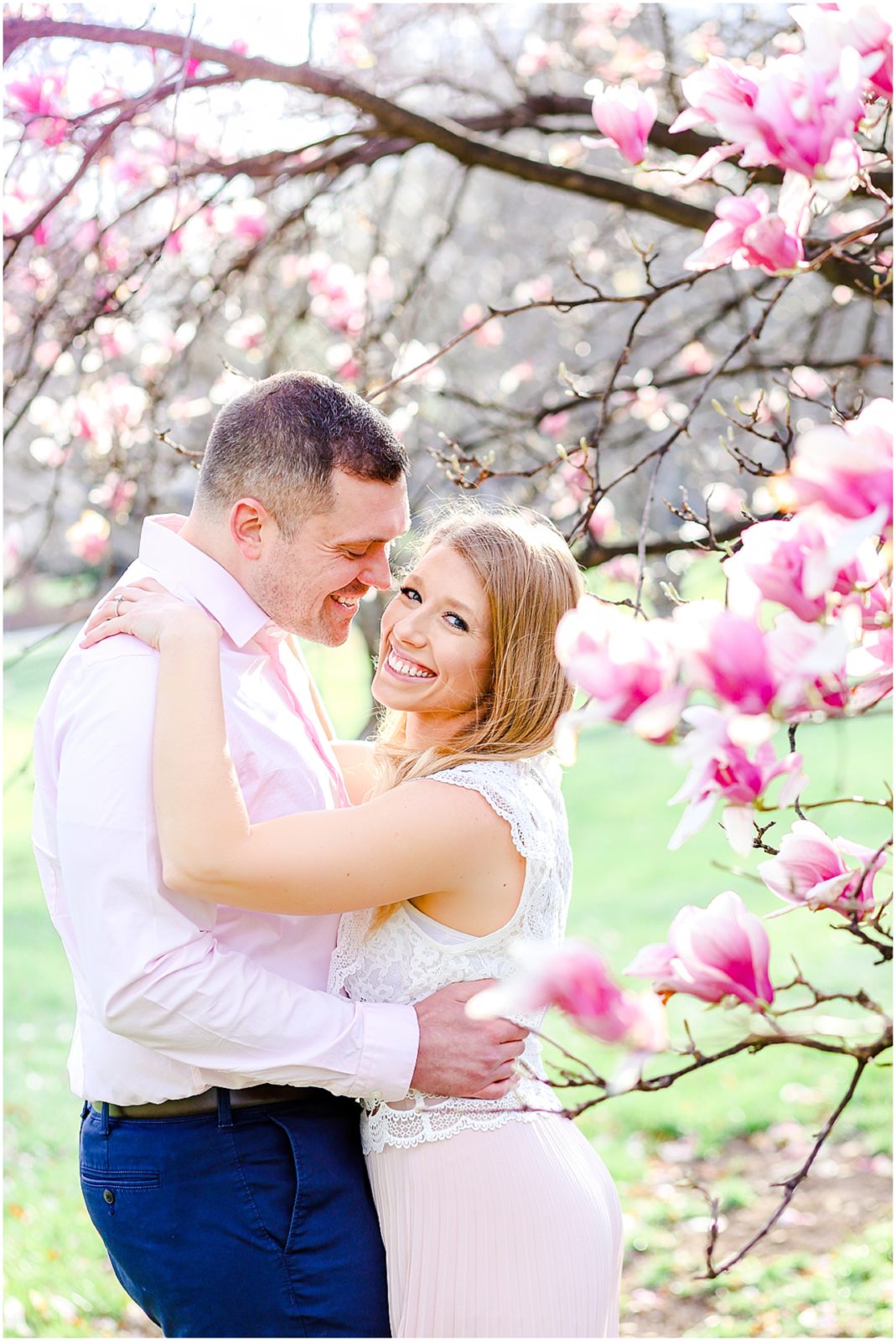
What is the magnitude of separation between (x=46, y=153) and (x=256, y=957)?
74.5 inches

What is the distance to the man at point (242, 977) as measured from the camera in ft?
5.23

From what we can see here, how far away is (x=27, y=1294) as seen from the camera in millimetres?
3512

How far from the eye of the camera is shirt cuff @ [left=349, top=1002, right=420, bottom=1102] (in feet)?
5.47

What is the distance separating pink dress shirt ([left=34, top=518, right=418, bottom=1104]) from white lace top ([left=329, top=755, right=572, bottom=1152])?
0.06 meters

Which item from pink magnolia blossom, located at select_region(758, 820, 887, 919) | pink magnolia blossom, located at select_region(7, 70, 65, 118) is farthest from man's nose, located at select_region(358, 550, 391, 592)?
pink magnolia blossom, located at select_region(7, 70, 65, 118)

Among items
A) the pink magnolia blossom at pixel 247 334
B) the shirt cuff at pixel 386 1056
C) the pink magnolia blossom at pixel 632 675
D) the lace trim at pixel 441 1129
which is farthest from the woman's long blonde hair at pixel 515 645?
the pink magnolia blossom at pixel 247 334

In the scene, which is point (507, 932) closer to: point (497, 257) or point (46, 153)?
point (46, 153)

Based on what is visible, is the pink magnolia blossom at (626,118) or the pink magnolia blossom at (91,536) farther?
the pink magnolia blossom at (91,536)

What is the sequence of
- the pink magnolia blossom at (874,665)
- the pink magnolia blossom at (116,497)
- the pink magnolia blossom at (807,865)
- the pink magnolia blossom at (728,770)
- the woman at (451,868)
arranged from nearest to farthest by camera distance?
the pink magnolia blossom at (728,770)
the pink magnolia blossom at (874,665)
the pink magnolia blossom at (807,865)
the woman at (451,868)
the pink magnolia blossom at (116,497)

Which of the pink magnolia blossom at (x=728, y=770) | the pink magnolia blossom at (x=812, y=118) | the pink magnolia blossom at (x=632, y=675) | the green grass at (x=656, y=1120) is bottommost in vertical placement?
the green grass at (x=656, y=1120)

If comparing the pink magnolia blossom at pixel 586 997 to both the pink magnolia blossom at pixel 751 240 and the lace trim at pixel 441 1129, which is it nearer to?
the pink magnolia blossom at pixel 751 240

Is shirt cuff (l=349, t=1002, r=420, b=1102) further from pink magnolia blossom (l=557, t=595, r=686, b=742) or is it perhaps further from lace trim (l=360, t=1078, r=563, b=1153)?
pink magnolia blossom (l=557, t=595, r=686, b=742)

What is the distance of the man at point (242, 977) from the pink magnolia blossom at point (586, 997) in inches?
29.5

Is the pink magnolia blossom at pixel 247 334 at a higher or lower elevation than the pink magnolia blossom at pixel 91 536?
higher
